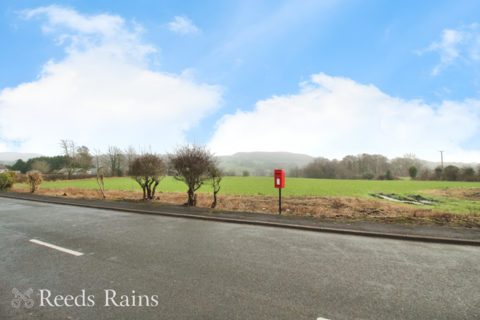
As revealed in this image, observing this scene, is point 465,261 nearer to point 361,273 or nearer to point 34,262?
point 361,273

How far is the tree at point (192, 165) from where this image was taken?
12711 millimetres

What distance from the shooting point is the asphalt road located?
3020mm

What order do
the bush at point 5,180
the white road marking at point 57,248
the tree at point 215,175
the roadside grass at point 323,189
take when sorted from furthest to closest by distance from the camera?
the bush at point 5,180 < the roadside grass at point 323,189 < the tree at point 215,175 < the white road marking at point 57,248

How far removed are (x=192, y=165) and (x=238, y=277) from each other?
923 centimetres

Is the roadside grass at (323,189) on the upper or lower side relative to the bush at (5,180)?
lower

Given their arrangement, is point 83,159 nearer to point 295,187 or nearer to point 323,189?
point 295,187

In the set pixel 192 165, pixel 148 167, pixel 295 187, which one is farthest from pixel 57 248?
pixel 295 187

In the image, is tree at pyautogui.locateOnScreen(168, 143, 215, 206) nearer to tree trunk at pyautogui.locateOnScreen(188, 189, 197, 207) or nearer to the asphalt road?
tree trunk at pyautogui.locateOnScreen(188, 189, 197, 207)

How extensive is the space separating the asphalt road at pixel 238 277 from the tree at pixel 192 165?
6.19 metres

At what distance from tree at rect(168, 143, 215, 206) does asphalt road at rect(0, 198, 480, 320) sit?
20.3 ft

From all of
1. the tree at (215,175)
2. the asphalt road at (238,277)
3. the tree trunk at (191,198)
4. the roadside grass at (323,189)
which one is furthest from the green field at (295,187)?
the asphalt road at (238,277)

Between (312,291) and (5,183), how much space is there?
3405 cm

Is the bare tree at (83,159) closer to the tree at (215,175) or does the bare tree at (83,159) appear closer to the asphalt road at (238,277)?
the tree at (215,175)

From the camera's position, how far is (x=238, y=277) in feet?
12.9
